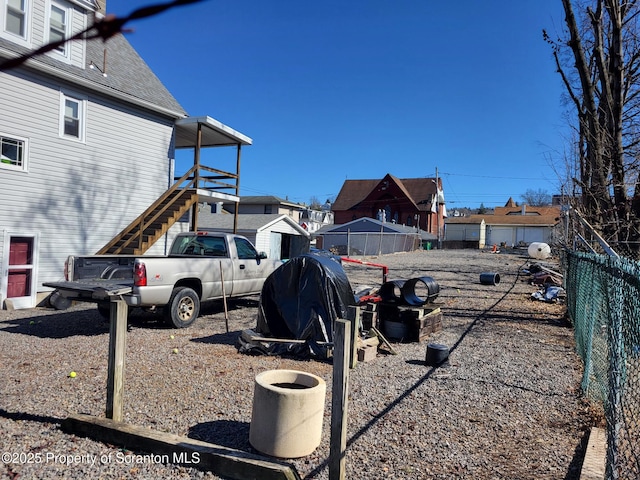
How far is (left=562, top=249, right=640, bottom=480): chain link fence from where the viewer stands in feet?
10.4

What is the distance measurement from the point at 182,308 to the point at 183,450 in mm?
5544

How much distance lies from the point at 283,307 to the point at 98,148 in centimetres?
937

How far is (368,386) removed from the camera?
5508 mm

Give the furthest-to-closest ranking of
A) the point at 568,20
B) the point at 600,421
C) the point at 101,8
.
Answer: the point at 101,8 → the point at 568,20 → the point at 600,421

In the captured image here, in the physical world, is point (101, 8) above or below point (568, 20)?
above

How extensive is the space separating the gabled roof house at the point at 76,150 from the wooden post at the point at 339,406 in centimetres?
1066

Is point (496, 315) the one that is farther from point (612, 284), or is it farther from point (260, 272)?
point (612, 284)

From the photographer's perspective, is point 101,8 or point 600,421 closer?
point 600,421

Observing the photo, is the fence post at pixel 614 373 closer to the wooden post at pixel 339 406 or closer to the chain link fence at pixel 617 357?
the chain link fence at pixel 617 357

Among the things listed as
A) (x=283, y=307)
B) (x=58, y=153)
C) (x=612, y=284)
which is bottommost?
(x=283, y=307)

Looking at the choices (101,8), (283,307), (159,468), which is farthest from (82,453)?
(101,8)

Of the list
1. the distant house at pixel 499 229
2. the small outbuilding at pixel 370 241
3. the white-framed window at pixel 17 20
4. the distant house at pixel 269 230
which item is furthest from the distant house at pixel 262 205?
the white-framed window at pixel 17 20

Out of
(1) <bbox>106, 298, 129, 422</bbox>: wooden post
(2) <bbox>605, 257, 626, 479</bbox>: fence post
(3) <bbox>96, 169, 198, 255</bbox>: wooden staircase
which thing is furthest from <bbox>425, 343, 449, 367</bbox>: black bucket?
(3) <bbox>96, 169, 198, 255</bbox>: wooden staircase

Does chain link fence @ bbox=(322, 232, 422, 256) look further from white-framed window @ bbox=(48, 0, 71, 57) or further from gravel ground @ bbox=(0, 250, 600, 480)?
gravel ground @ bbox=(0, 250, 600, 480)
